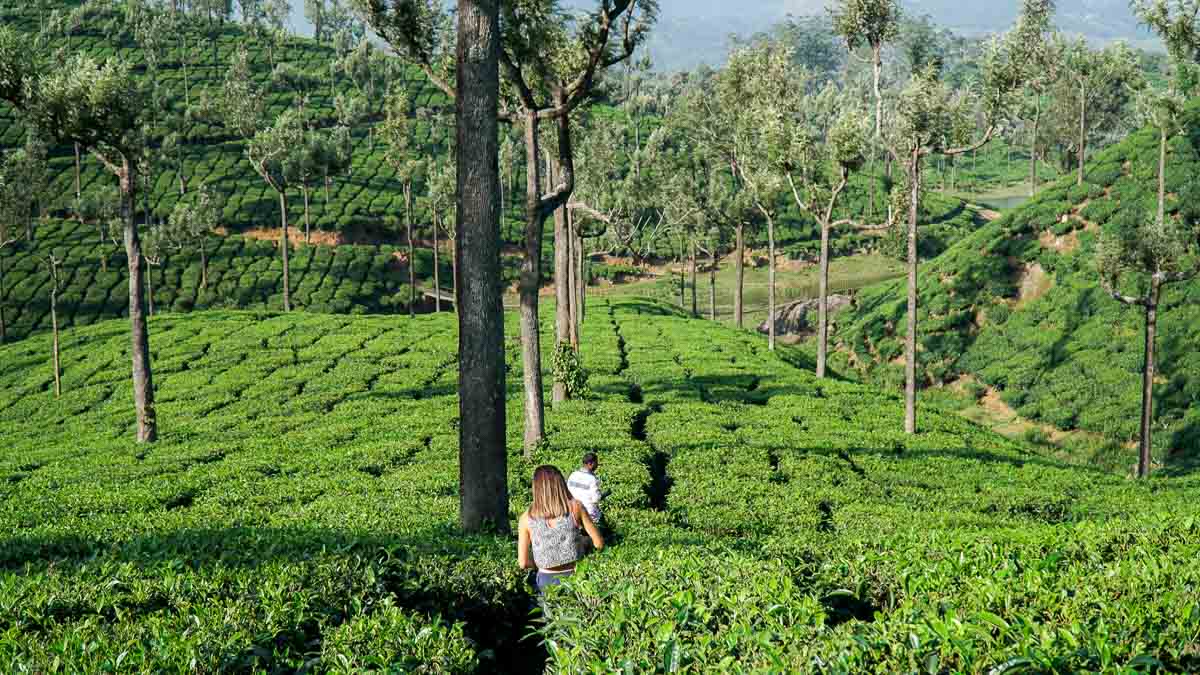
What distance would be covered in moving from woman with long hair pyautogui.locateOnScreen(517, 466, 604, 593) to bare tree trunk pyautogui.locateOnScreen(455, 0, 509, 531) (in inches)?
101

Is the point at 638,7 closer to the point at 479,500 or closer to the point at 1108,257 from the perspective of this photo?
the point at 479,500

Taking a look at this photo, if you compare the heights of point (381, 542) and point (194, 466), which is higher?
point (381, 542)

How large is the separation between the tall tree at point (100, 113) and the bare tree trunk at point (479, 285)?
A: 18002 mm

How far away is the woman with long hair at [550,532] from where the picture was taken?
31.9ft

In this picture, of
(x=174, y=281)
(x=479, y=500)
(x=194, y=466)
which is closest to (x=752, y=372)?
(x=194, y=466)

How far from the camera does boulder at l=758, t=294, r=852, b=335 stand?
64.1m

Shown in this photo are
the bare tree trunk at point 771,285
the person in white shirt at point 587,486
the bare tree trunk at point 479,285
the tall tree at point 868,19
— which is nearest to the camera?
the bare tree trunk at point 479,285

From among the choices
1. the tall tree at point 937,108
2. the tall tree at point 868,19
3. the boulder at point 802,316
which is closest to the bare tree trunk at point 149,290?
the boulder at point 802,316

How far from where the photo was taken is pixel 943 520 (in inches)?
690

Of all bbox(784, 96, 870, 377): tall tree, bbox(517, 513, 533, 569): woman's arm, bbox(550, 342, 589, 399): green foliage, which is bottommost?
bbox(550, 342, 589, 399): green foliage

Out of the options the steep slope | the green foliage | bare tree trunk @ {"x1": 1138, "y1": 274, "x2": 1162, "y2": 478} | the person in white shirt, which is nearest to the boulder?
bare tree trunk @ {"x1": 1138, "y1": 274, "x2": 1162, "y2": 478}

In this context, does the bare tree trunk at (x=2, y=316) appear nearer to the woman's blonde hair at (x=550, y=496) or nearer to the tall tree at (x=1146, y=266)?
the woman's blonde hair at (x=550, y=496)

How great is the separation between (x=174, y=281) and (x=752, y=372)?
64415 mm

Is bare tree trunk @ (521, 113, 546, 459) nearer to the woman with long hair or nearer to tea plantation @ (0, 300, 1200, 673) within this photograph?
tea plantation @ (0, 300, 1200, 673)
